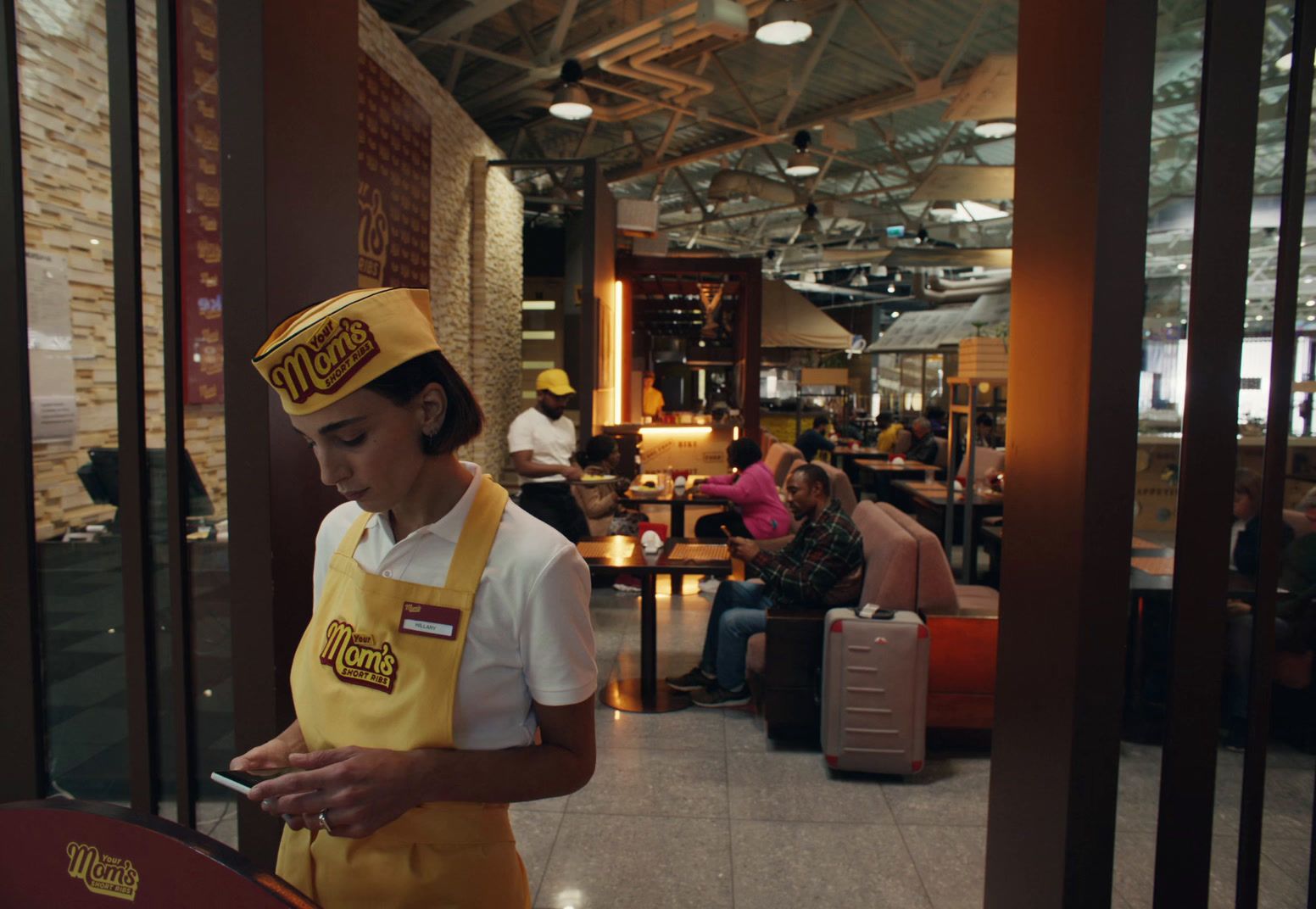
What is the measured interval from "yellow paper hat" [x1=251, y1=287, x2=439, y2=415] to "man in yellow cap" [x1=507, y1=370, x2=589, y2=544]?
15.8 feet

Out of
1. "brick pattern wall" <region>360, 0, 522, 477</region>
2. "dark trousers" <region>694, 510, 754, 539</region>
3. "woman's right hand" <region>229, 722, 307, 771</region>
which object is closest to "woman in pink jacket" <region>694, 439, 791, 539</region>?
"dark trousers" <region>694, 510, 754, 539</region>

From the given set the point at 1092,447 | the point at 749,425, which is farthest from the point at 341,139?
the point at 749,425

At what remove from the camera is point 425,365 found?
1207 mm

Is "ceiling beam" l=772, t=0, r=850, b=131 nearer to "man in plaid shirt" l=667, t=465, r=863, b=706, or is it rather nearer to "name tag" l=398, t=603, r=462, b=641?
"man in plaid shirt" l=667, t=465, r=863, b=706

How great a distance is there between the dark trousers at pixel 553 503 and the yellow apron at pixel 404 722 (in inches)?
186

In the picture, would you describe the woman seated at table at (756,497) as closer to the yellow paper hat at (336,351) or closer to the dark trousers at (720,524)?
the dark trousers at (720,524)

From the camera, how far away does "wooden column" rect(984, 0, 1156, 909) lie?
1.53 metres

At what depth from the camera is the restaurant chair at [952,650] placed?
3889 mm

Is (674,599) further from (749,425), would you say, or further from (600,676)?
(749,425)

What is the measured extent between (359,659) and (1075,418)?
4.43ft

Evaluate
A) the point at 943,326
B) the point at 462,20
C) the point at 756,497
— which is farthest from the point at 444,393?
the point at 943,326

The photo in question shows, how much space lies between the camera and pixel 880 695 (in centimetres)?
362

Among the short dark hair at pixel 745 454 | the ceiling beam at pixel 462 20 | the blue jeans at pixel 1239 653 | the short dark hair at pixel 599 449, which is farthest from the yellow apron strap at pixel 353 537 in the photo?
the ceiling beam at pixel 462 20

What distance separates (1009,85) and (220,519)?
587cm
